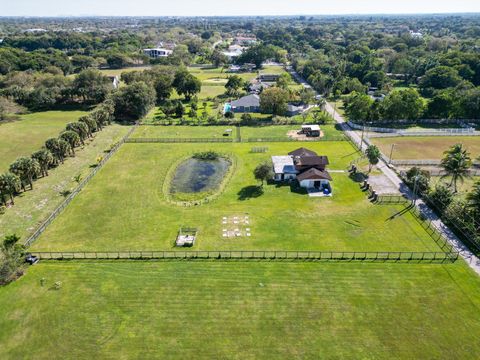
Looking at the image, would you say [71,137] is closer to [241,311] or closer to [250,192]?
[250,192]

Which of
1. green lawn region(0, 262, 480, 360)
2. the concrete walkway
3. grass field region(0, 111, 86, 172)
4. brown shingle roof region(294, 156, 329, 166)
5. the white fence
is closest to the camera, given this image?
green lawn region(0, 262, 480, 360)

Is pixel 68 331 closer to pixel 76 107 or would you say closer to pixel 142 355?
pixel 142 355

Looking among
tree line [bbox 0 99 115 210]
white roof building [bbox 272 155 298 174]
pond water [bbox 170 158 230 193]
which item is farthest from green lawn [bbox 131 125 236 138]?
white roof building [bbox 272 155 298 174]

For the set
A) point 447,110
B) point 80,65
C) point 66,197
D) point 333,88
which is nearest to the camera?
point 66,197

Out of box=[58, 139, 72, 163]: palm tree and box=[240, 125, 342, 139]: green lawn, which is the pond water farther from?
box=[58, 139, 72, 163]: palm tree

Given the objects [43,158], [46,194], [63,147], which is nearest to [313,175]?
[46,194]

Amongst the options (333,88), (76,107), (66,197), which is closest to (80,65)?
(76,107)
